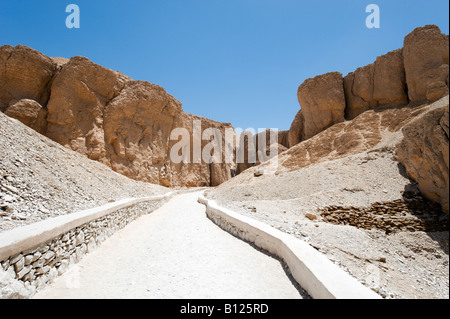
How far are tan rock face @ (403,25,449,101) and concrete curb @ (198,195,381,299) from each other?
20167 mm

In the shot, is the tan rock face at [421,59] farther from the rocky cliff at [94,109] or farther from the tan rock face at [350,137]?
the rocky cliff at [94,109]

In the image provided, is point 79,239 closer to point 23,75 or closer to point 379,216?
point 379,216

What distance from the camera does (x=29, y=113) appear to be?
22203mm

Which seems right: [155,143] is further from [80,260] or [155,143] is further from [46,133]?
[80,260]

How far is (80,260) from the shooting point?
4.91m

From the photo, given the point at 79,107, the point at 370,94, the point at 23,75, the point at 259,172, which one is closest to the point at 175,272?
the point at 259,172

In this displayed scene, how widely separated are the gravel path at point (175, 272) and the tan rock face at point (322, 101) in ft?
77.6

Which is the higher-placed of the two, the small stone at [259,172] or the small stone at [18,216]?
the small stone at [259,172]

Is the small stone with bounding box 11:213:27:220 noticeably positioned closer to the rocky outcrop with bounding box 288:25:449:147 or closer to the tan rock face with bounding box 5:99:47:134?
the tan rock face with bounding box 5:99:47:134

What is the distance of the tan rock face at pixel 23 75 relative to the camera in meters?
22.4

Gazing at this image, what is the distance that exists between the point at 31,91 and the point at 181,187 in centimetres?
2120

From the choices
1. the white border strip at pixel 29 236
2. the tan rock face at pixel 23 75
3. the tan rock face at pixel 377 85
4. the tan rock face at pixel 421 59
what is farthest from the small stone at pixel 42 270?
the tan rock face at pixel 377 85

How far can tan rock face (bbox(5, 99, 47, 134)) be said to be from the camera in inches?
850

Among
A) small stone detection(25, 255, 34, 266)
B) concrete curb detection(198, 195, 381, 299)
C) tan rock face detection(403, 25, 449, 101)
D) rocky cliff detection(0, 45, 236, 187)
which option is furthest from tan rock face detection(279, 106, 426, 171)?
small stone detection(25, 255, 34, 266)
